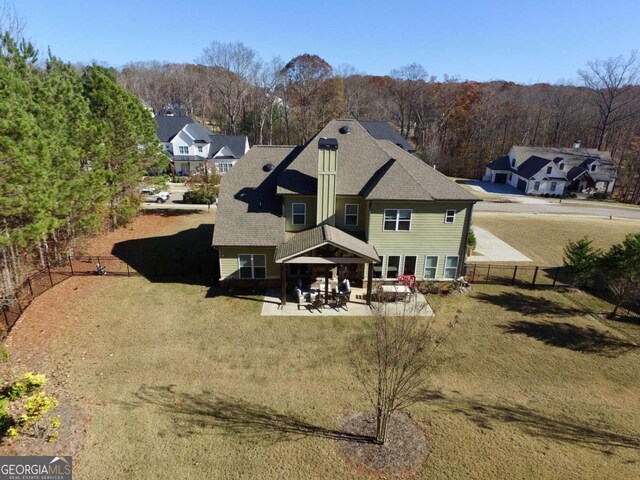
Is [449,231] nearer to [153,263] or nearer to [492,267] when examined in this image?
[492,267]

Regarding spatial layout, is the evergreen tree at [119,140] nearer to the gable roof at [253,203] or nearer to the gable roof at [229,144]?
the gable roof at [253,203]

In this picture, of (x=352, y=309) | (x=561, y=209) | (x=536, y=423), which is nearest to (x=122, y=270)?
(x=352, y=309)

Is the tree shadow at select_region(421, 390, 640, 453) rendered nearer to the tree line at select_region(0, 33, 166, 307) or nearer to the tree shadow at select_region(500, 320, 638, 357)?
the tree shadow at select_region(500, 320, 638, 357)

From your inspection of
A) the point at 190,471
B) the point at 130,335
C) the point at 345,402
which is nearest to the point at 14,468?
the point at 190,471

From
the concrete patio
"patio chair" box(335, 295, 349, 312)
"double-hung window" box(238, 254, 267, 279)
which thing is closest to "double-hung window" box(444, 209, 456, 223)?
the concrete patio

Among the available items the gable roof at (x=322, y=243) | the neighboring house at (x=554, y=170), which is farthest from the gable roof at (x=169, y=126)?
the neighboring house at (x=554, y=170)
